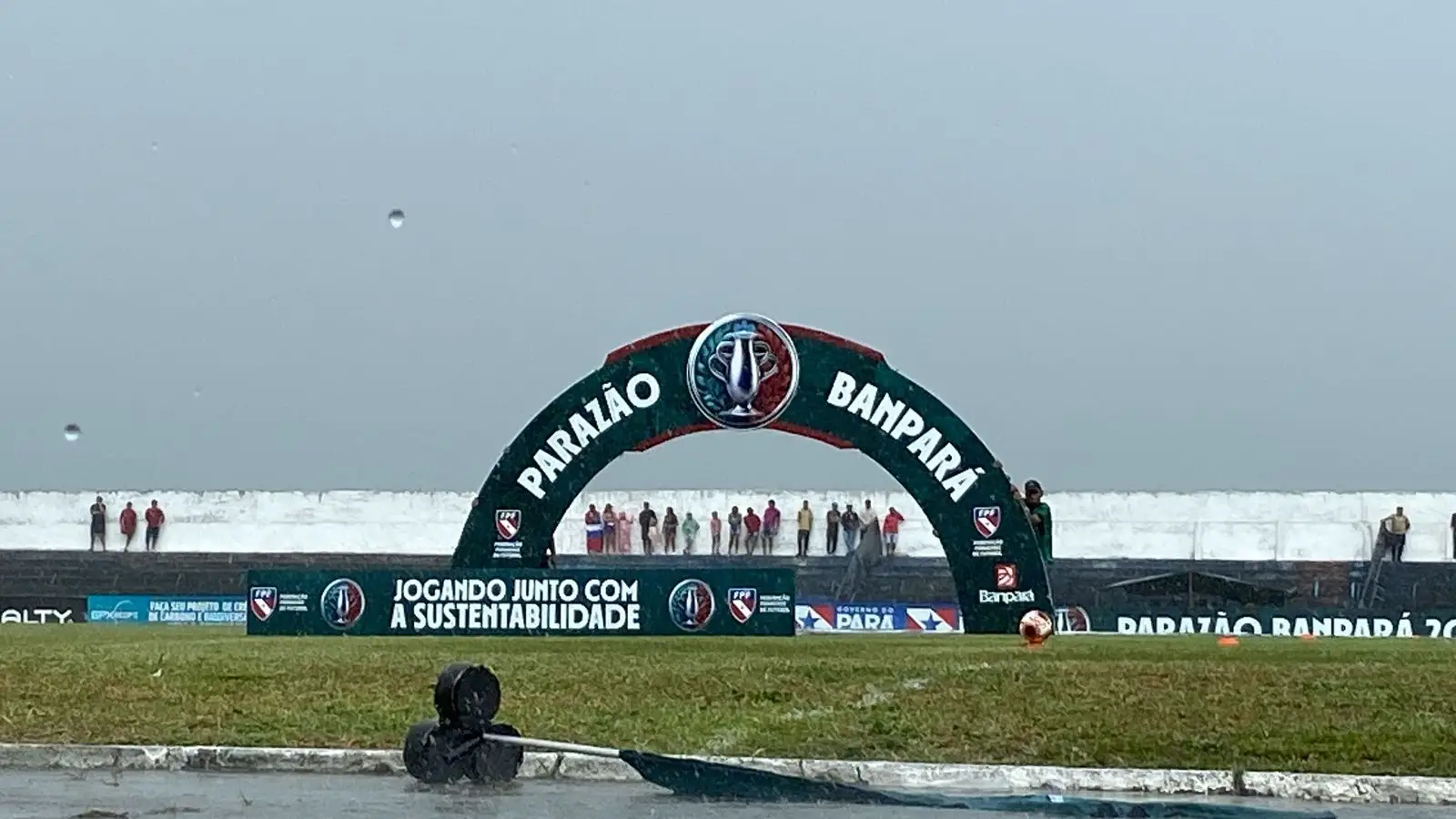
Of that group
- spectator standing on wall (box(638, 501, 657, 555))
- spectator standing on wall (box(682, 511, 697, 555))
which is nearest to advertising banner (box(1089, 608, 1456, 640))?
spectator standing on wall (box(638, 501, 657, 555))

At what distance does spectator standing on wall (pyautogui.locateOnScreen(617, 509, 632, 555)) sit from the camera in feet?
173

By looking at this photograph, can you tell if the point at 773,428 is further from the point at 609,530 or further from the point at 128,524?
the point at 128,524

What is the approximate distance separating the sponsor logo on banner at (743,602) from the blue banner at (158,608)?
2160 centimetres

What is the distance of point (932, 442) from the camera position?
83.4 feet

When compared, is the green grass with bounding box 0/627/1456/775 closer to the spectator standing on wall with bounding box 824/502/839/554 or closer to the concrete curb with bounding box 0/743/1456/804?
the concrete curb with bounding box 0/743/1456/804

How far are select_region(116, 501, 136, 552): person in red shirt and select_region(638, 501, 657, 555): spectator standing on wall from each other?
44.4 ft

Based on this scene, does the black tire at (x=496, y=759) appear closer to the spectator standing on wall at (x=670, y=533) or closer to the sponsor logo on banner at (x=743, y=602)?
the sponsor logo on banner at (x=743, y=602)

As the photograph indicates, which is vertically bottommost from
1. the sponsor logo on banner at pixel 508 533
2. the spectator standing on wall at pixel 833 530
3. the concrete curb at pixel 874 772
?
the concrete curb at pixel 874 772

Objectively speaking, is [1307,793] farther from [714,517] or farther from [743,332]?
[714,517]

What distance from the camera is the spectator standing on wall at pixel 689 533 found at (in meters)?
52.9

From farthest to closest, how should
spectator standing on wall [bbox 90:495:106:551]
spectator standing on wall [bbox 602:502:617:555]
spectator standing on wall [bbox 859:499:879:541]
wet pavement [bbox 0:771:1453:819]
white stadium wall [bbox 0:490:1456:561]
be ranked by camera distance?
spectator standing on wall [bbox 90:495:106:551] → white stadium wall [bbox 0:490:1456:561] → spectator standing on wall [bbox 602:502:617:555] → spectator standing on wall [bbox 859:499:879:541] → wet pavement [bbox 0:771:1453:819]

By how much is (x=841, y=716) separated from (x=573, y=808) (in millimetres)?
3060

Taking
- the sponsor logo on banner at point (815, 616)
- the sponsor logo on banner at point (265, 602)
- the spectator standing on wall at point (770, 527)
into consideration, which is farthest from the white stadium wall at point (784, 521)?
the sponsor logo on banner at point (265, 602)

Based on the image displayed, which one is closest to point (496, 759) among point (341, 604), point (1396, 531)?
point (341, 604)
